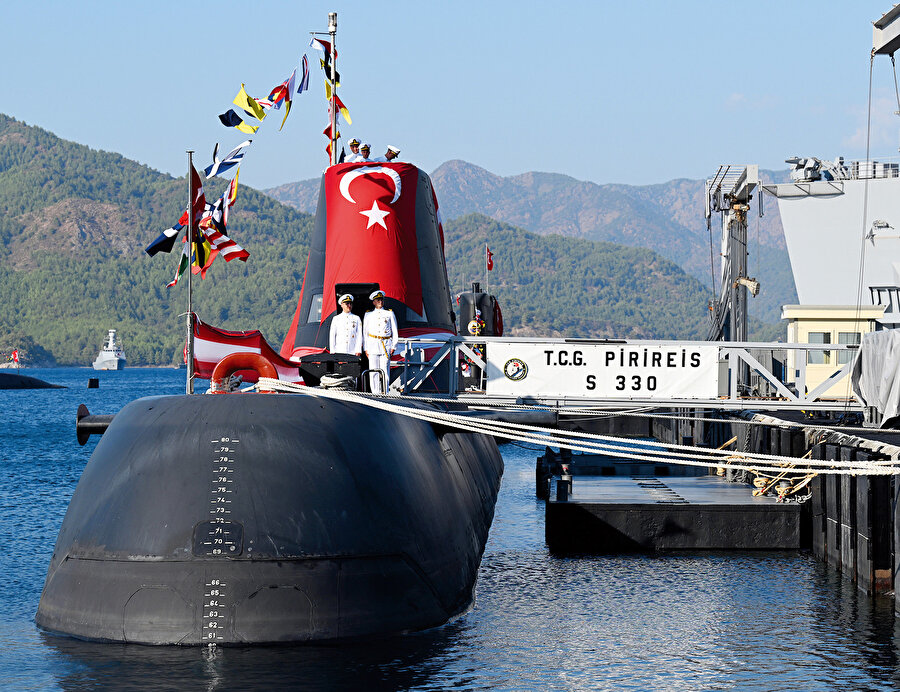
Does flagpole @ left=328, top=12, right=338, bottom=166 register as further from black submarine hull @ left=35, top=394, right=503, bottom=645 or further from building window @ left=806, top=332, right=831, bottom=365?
building window @ left=806, top=332, right=831, bottom=365

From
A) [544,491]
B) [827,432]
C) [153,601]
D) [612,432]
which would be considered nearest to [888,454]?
[827,432]

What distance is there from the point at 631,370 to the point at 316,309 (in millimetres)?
6580

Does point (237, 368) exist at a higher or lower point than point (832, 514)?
higher

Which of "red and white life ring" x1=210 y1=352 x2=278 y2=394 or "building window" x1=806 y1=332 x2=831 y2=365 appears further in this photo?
"building window" x1=806 y1=332 x2=831 y2=365

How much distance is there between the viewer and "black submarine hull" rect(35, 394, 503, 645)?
37.7ft

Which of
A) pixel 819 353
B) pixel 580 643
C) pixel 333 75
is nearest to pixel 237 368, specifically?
pixel 580 643

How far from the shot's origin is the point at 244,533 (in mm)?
11648

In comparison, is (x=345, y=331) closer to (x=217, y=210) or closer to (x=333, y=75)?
(x=217, y=210)

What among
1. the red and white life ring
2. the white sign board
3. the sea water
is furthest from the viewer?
the white sign board

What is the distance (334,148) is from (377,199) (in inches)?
147

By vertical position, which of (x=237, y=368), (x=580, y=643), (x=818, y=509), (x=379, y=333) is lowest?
(x=580, y=643)

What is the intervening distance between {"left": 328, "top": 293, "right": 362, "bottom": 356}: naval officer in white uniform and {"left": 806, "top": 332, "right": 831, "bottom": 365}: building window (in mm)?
39248

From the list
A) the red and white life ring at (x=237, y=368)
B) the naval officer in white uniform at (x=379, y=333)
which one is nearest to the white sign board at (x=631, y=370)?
the naval officer in white uniform at (x=379, y=333)

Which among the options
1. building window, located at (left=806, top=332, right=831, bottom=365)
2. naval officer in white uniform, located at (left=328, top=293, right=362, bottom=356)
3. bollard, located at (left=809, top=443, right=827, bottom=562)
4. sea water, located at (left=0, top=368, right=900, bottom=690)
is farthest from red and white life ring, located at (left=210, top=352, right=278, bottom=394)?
building window, located at (left=806, top=332, right=831, bottom=365)
